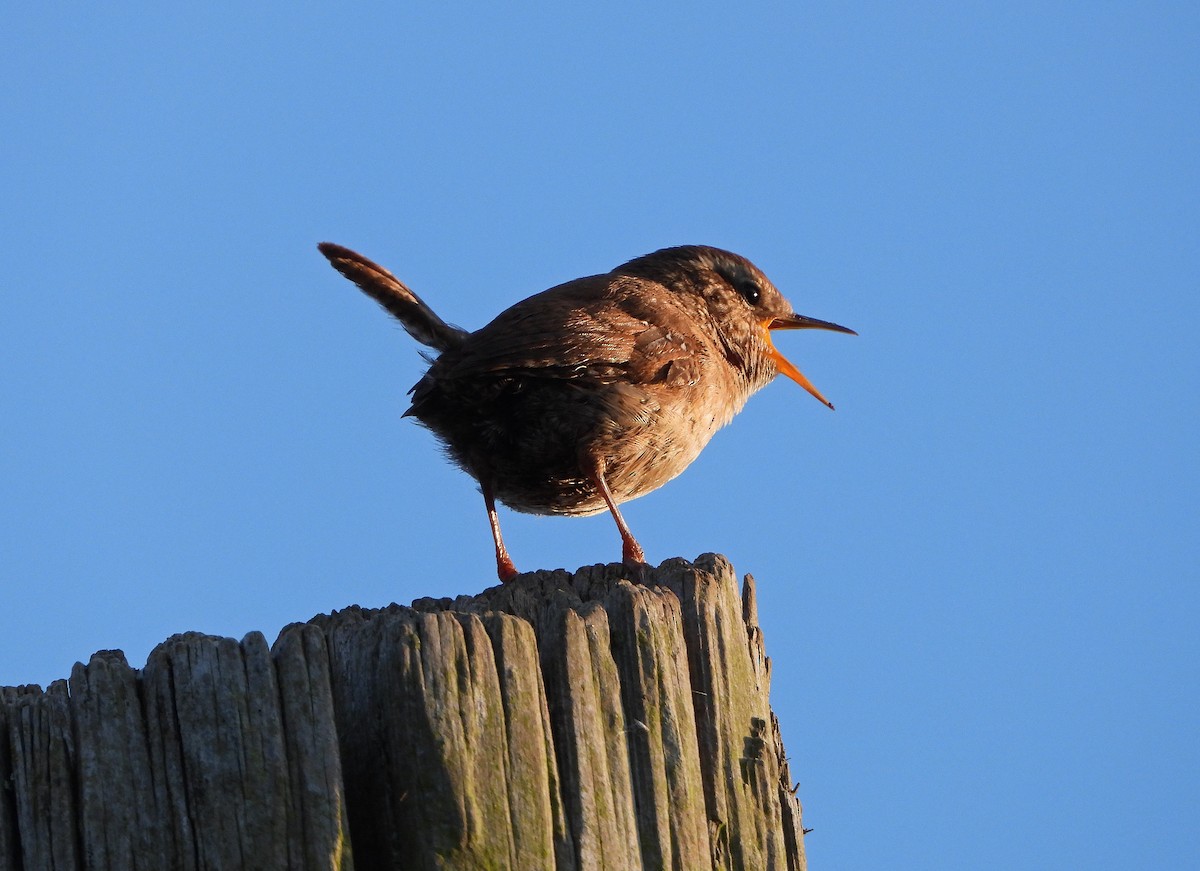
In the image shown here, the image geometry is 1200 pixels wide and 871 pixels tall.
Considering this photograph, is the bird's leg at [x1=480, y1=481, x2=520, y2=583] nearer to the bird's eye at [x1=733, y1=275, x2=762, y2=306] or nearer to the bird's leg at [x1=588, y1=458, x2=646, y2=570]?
the bird's leg at [x1=588, y1=458, x2=646, y2=570]

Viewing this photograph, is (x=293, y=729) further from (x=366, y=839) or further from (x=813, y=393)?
(x=813, y=393)

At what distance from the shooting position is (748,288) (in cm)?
690

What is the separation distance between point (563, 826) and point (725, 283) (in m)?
4.83

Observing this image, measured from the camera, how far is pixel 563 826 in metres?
2.32

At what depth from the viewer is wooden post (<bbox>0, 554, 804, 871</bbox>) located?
2141 millimetres

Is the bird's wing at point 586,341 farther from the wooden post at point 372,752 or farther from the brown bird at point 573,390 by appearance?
the wooden post at point 372,752

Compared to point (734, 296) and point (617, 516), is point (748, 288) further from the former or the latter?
point (617, 516)

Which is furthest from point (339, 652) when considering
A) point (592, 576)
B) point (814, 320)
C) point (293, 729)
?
point (814, 320)

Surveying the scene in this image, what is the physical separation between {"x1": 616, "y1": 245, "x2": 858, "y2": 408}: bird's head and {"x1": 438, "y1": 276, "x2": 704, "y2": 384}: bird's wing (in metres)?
0.66

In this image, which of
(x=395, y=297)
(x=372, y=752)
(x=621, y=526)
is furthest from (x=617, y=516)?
(x=372, y=752)

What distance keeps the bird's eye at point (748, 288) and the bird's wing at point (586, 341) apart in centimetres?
93

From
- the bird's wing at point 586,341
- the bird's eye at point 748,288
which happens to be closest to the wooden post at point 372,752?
the bird's wing at point 586,341

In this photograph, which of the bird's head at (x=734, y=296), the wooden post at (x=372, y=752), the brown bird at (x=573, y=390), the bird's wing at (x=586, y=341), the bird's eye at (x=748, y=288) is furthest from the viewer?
the bird's eye at (x=748, y=288)

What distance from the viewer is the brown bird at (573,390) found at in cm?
527
